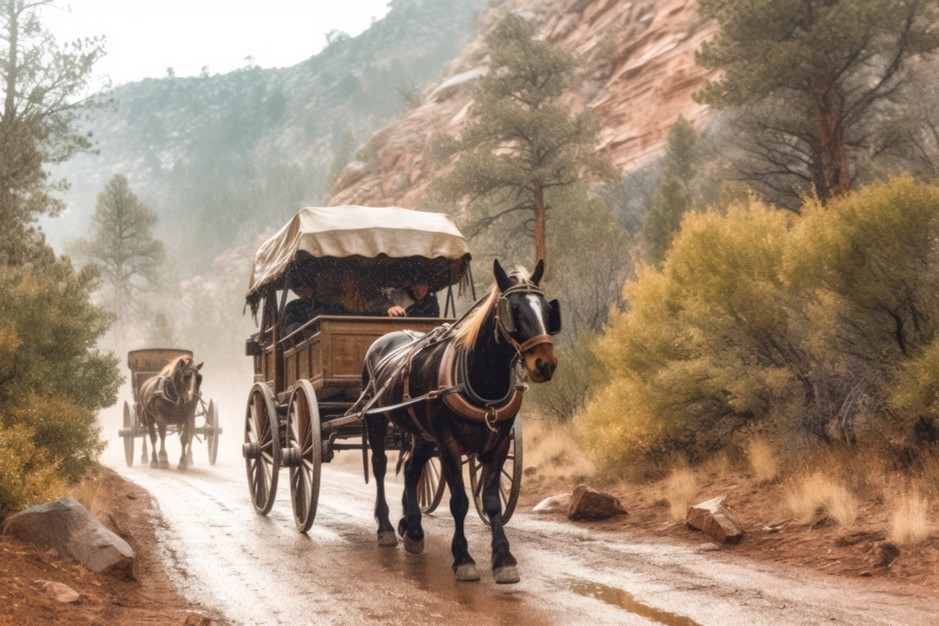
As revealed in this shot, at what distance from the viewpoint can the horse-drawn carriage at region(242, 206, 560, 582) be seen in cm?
693

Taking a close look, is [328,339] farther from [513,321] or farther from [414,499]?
[513,321]

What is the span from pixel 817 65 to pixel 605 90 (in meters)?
31.4

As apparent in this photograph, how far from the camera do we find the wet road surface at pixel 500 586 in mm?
5594

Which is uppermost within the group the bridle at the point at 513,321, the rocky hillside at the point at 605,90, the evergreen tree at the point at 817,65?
the rocky hillside at the point at 605,90

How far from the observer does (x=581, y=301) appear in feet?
→ 75.5

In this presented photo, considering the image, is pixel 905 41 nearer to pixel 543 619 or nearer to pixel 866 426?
pixel 866 426

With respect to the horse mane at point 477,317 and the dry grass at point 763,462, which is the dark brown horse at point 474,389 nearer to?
the horse mane at point 477,317

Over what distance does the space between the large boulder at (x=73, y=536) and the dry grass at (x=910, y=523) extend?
5.96m

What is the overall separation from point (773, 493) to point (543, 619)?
5346mm

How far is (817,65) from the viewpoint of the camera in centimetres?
1830

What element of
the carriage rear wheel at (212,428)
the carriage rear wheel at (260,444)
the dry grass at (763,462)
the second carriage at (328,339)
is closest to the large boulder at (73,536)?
the second carriage at (328,339)

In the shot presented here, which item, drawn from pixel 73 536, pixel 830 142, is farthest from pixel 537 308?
pixel 830 142

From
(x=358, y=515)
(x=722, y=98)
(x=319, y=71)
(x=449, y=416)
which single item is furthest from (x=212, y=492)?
(x=319, y=71)

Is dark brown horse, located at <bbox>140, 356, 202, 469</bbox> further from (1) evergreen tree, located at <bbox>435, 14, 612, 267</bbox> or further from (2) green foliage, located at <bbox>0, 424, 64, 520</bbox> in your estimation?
(2) green foliage, located at <bbox>0, 424, 64, 520</bbox>
